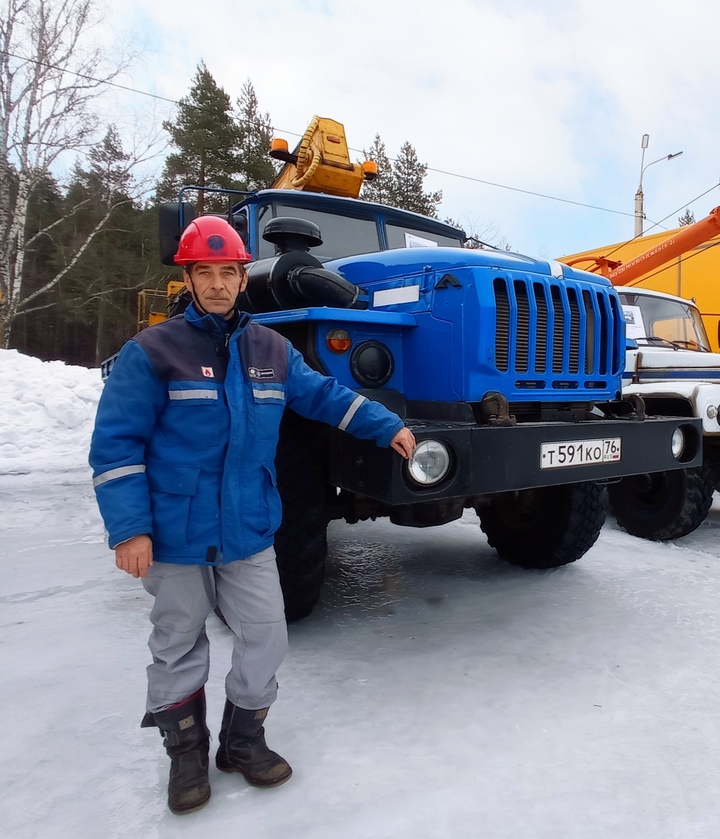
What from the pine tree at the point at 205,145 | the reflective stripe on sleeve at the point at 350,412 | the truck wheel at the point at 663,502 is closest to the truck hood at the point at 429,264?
the reflective stripe on sleeve at the point at 350,412

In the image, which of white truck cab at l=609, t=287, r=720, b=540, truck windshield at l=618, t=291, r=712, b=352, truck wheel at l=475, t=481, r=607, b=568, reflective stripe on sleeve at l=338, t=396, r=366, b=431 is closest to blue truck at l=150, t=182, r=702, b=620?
reflective stripe on sleeve at l=338, t=396, r=366, b=431

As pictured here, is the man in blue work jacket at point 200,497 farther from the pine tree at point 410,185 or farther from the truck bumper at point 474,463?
the pine tree at point 410,185

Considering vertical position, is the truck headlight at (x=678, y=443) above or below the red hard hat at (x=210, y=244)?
below

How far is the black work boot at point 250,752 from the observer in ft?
6.07

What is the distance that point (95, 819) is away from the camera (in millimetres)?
1704

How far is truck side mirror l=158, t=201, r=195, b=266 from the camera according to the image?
2943mm

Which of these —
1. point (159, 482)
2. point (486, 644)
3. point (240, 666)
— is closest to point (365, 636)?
point (486, 644)

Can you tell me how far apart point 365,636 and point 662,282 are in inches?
355

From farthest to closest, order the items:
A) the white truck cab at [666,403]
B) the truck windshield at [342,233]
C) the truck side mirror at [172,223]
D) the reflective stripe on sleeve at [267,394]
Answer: the white truck cab at [666,403] < the truck windshield at [342,233] < the truck side mirror at [172,223] < the reflective stripe on sleeve at [267,394]

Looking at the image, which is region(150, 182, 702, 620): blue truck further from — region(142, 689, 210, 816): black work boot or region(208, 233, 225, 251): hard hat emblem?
region(142, 689, 210, 816): black work boot

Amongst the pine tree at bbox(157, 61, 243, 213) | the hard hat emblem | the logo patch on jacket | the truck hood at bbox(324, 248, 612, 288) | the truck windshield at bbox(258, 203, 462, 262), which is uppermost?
the pine tree at bbox(157, 61, 243, 213)

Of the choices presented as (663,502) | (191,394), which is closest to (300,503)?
(191,394)

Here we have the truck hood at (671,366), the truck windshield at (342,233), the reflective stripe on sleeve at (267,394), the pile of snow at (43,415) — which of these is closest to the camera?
the reflective stripe on sleeve at (267,394)

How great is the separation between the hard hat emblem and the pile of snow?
5.73 m
